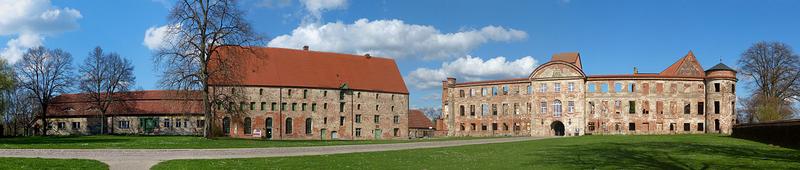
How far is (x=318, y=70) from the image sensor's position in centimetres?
7025

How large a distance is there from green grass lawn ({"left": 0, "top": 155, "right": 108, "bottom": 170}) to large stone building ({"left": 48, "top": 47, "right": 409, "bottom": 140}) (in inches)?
1465

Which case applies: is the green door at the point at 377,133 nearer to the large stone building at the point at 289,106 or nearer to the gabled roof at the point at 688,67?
the large stone building at the point at 289,106

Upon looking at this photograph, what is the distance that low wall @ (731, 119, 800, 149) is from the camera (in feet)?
96.5

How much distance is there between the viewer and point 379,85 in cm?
7319

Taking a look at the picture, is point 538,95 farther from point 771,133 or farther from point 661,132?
point 771,133

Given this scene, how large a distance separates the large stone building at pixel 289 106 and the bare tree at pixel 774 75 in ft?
122

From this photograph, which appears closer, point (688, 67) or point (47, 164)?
point (47, 164)

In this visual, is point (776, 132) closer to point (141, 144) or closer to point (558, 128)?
point (141, 144)

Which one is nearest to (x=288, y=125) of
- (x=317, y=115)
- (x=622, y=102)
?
(x=317, y=115)

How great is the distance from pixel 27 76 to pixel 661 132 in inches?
2719

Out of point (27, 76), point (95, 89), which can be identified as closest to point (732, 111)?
point (95, 89)

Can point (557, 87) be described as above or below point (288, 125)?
above

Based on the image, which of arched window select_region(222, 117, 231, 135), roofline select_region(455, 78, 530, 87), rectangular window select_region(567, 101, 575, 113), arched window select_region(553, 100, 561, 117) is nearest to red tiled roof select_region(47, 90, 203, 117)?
arched window select_region(222, 117, 231, 135)

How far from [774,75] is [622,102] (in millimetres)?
14462
